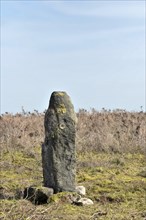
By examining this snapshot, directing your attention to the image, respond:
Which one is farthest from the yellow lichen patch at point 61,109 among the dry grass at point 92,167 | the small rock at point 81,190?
the dry grass at point 92,167

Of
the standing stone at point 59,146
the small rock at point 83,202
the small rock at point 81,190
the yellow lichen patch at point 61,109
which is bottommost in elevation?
the small rock at point 83,202

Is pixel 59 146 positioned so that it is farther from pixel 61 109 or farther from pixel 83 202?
pixel 83 202

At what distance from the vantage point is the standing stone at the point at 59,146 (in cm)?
907

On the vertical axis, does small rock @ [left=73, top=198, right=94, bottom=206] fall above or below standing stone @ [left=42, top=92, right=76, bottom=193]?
below

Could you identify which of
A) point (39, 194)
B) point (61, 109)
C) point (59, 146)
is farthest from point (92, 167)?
point (39, 194)

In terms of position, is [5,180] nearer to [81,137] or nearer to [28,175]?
[28,175]

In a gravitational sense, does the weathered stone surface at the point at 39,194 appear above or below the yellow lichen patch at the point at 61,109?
below

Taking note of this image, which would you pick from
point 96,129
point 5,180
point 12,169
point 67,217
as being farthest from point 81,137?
point 67,217

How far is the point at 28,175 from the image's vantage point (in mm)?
10984

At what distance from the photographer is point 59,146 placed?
9.15m

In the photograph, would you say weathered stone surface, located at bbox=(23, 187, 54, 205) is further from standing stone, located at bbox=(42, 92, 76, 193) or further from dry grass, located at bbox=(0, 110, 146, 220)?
standing stone, located at bbox=(42, 92, 76, 193)

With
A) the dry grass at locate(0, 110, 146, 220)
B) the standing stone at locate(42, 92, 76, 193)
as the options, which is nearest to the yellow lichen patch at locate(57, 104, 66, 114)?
the standing stone at locate(42, 92, 76, 193)

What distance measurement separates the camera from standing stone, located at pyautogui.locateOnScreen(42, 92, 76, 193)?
907cm

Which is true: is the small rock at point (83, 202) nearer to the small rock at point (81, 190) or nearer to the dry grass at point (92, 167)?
the dry grass at point (92, 167)
